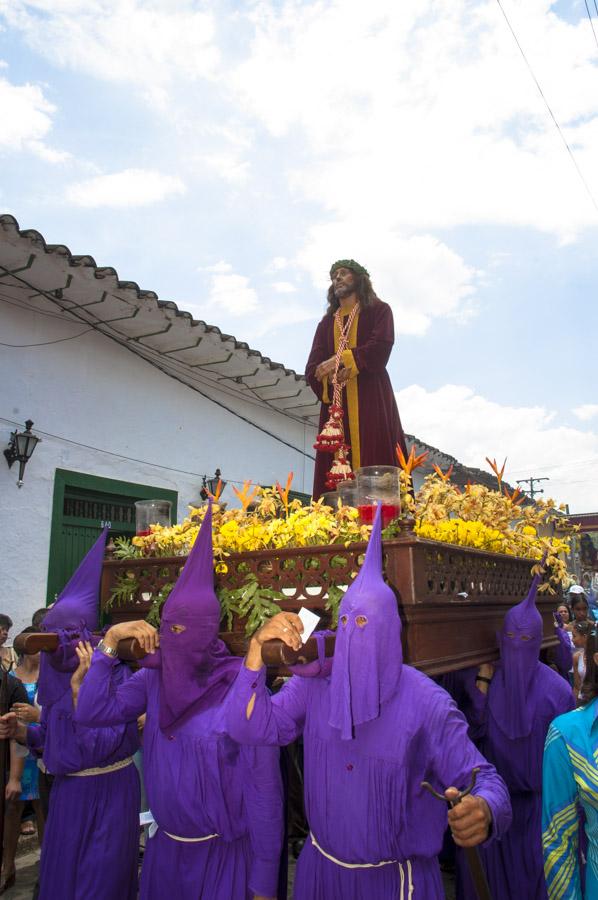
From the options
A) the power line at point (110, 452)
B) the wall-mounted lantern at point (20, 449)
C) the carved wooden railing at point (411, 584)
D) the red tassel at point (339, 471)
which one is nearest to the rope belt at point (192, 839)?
the carved wooden railing at point (411, 584)

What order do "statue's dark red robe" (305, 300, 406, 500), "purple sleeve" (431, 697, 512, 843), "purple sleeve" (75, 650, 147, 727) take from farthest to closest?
"statue's dark red robe" (305, 300, 406, 500)
"purple sleeve" (75, 650, 147, 727)
"purple sleeve" (431, 697, 512, 843)

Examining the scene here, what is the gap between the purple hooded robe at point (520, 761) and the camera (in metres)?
3.43

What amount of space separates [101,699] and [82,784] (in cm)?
83

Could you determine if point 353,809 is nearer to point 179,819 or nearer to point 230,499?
point 179,819

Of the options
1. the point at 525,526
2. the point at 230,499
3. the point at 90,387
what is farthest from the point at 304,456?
the point at 525,526

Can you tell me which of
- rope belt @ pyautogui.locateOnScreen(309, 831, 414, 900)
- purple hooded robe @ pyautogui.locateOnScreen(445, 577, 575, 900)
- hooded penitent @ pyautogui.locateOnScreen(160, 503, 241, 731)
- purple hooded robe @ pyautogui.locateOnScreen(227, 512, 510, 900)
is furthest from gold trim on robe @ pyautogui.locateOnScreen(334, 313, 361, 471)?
rope belt @ pyautogui.locateOnScreen(309, 831, 414, 900)

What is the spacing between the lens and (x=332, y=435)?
3.83 metres

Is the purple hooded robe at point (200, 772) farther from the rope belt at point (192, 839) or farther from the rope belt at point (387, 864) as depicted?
the rope belt at point (387, 864)

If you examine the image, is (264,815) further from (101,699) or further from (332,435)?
(332,435)

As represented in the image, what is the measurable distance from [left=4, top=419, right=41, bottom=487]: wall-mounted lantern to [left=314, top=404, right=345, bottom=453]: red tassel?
3880 millimetres

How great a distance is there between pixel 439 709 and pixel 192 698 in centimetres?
100

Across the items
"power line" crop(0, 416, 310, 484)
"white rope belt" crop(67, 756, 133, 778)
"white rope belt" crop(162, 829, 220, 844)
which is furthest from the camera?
"power line" crop(0, 416, 310, 484)

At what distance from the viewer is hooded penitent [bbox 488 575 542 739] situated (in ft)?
10.6

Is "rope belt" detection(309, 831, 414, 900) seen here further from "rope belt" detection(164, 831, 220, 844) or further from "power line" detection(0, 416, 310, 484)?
"power line" detection(0, 416, 310, 484)
